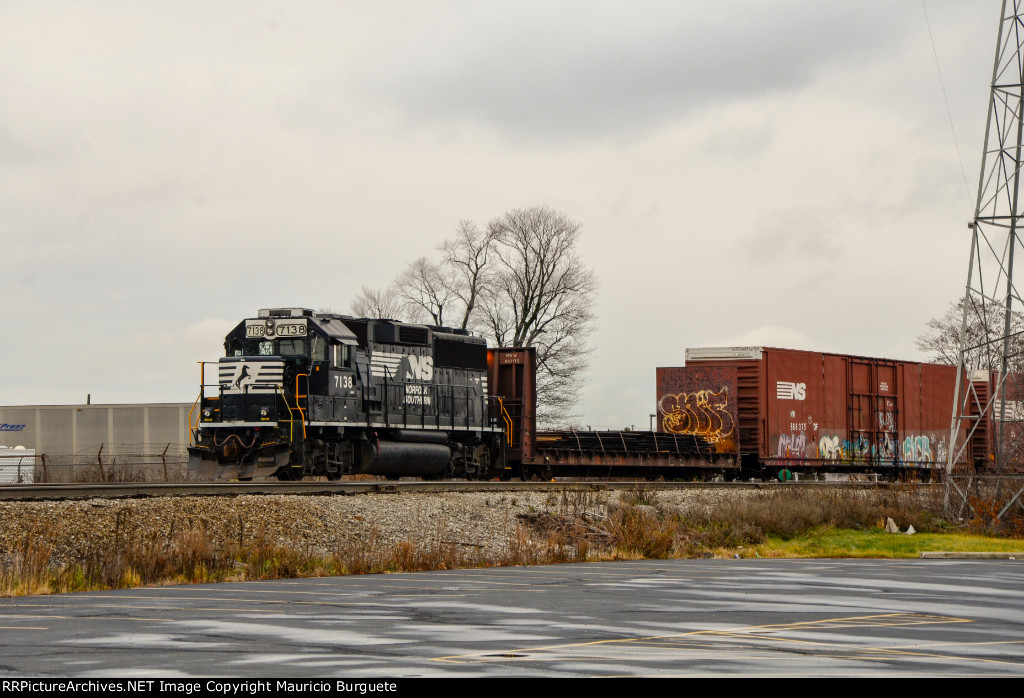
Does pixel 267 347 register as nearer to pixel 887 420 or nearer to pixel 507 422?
pixel 507 422

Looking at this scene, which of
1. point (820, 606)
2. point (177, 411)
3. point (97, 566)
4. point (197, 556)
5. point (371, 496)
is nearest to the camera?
point (820, 606)

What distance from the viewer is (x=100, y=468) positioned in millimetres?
25406

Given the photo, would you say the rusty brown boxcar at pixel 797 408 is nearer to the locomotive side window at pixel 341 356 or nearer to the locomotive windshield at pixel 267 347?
the locomotive side window at pixel 341 356

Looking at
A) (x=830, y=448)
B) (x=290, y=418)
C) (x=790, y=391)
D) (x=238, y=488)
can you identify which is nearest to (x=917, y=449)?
(x=830, y=448)

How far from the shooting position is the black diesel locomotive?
24.5m

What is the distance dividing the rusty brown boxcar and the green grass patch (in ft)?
36.4

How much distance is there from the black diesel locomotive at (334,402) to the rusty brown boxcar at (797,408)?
8.87 metres

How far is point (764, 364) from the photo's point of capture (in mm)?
33781

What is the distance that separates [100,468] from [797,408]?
785 inches

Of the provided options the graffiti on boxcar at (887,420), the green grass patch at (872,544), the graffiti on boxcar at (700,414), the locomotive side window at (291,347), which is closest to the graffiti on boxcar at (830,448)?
the graffiti on boxcar at (887,420)

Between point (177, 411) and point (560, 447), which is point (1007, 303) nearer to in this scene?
point (560, 447)

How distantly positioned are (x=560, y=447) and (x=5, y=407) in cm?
3719

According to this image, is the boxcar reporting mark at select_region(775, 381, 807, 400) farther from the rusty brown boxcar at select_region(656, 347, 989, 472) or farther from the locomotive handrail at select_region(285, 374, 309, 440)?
the locomotive handrail at select_region(285, 374, 309, 440)

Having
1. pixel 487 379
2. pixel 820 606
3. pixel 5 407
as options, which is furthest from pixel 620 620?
pixel 5 407
